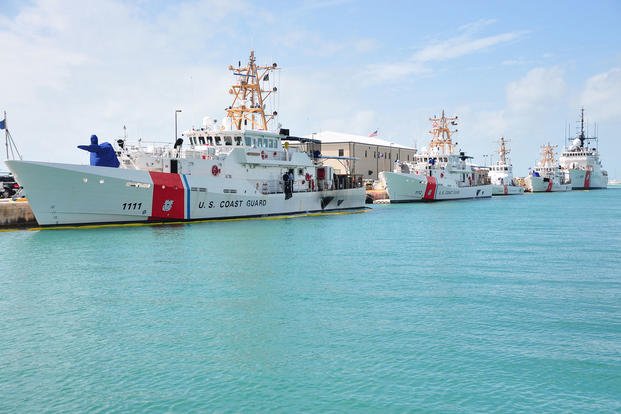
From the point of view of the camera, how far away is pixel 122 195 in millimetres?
23031

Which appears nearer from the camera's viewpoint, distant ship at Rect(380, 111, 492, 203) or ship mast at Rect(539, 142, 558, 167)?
distant ship at Rect(380, 111, 492, 203)

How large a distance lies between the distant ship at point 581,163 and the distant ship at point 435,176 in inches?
1630

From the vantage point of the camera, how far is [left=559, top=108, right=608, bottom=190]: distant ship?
92219mm

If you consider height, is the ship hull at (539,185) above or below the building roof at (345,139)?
below

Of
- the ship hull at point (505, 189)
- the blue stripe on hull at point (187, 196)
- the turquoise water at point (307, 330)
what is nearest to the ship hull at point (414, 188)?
the ship hull at point (505, 189)

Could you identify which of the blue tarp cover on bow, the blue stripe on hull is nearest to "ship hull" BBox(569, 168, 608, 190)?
the blue stripe on hull

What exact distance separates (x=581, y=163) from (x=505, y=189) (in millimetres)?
28628

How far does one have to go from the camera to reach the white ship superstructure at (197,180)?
22062 millimetres

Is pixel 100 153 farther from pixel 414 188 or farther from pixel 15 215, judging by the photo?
pixel 414 188

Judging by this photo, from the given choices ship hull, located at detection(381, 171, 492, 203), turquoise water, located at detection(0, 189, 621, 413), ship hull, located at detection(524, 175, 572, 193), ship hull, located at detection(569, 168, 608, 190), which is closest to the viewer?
turquoise water, located at detection(0, 189, 621, 413)

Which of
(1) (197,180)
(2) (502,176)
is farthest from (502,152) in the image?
(1) (197,180)

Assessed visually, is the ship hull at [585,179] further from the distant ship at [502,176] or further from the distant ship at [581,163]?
the distant ship at [502,176]

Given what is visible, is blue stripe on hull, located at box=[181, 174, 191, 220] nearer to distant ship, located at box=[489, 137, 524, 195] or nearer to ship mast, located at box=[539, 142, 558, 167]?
distant ship, located at box=[489, 137, 524, 195]

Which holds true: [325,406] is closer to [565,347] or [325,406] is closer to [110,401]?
[110,401]
